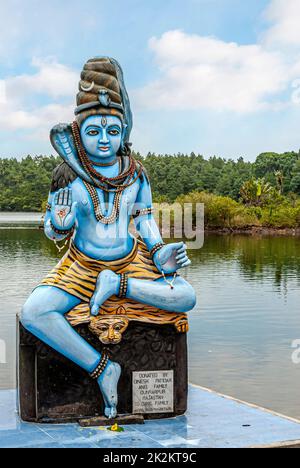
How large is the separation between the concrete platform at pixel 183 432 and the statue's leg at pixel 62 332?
37 centimetres

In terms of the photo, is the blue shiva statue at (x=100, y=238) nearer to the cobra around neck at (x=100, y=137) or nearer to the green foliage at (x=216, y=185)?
the cobra around neck at (x=100, y=137)

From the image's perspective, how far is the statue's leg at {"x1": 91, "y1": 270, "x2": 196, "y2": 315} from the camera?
20.8 ft

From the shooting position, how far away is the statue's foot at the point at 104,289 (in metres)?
6.32

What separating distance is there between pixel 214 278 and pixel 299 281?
2178 millimetres

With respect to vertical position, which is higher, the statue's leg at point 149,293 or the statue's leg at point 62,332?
the statue's leg at point 149,293

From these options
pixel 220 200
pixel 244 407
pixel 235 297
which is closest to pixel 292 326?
pixel 235 297

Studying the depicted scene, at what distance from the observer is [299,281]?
21016 millimetres

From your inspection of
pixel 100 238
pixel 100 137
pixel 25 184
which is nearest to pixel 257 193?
pixel 25 184

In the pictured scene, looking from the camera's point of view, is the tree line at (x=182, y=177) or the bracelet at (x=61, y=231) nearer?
the bracelet at (x=61, y=231)

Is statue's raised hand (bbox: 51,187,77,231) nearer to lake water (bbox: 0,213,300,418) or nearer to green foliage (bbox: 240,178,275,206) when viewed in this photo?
lake water (bbox: 0,213,300,418)

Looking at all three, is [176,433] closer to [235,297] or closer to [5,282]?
[235,297]

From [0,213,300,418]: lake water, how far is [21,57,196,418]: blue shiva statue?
2829mm

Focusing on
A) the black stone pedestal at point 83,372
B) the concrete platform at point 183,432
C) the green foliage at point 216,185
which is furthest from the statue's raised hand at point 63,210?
the green foliage at point 216,185

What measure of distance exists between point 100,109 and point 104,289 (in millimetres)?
1465
